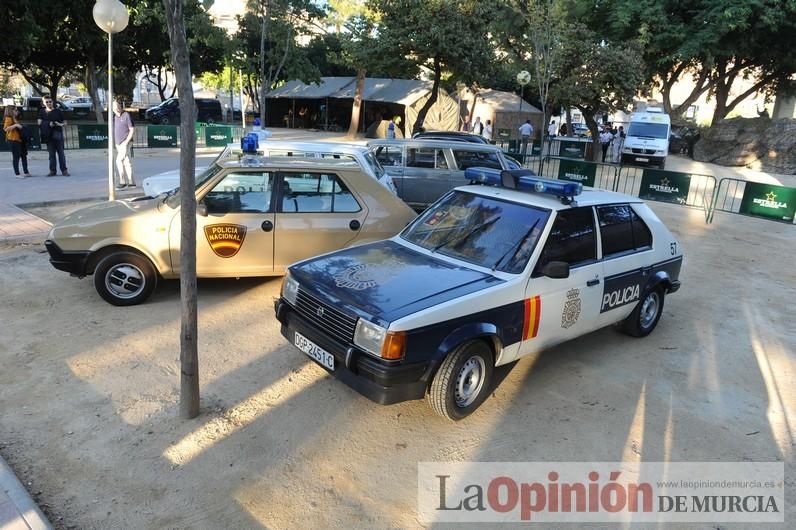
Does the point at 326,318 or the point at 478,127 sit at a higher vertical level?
the point at 478,127

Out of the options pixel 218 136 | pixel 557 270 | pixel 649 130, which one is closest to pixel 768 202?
pixel 557 270

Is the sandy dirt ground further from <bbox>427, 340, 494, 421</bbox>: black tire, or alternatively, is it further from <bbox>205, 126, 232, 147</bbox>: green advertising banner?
<bbox>205, 126, 232, 147</bbox>: green advertising banner

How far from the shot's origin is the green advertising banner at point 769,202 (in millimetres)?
13023

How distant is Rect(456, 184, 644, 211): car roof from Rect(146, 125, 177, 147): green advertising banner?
19.9m

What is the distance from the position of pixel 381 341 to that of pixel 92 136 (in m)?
20.7

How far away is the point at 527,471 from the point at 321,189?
3846 mm

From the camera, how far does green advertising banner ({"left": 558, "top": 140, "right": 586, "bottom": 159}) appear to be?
26.8 metres

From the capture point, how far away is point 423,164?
10.8 metres

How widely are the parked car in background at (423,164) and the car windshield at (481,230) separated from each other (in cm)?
519

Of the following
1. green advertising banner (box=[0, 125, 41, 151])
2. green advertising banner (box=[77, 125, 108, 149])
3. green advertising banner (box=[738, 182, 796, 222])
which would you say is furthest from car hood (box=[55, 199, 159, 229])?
green advertising banner (box=[77, 125, 108, 149])

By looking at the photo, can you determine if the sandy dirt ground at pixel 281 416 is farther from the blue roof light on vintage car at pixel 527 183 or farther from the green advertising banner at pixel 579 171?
the green advertising banner at pixel 579 171

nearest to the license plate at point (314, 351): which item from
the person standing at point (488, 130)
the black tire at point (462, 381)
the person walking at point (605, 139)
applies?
the black tire at point (462, 381)

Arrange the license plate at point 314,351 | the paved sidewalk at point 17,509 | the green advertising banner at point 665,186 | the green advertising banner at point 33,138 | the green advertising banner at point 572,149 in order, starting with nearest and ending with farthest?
the paved sidewalk at point 17,509 → the license plate at point 314,351 → the green advertising banner at point 665,186 → the green advertising banner at point 33,138 → the green advertising banner at point 572,149

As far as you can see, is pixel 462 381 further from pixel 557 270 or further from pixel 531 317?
pixel 557 270
